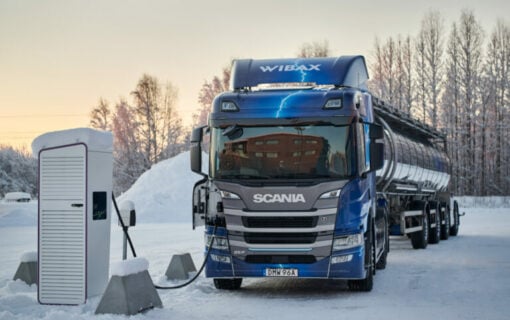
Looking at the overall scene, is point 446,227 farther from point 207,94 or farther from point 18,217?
point 207,94

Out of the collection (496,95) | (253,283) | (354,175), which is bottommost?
(253,283)

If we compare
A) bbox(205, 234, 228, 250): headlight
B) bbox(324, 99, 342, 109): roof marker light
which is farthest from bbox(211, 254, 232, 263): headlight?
bbox(324, 99, 342, 109): roof marker light

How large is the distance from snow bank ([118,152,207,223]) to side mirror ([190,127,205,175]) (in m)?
26.3

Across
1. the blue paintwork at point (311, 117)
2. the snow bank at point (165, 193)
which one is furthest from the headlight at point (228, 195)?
the snow bank at point (165, 193)

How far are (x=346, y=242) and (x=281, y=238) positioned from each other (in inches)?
38.9

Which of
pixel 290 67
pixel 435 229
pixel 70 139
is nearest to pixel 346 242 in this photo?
pixel 290 67

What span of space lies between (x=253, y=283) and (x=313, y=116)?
3633mm

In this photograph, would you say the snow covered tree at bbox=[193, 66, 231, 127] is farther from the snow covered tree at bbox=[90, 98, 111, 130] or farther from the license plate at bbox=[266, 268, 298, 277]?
the license plate at bbox=[266, 268, 298, 277]

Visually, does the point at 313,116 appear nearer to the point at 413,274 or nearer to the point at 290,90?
the point at 290,90

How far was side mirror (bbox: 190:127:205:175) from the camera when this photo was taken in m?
12.0

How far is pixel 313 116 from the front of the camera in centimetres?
1188

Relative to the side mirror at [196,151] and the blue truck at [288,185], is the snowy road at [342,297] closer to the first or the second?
the blue truck at [288,185]

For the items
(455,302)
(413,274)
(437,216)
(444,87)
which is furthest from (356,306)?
(444,87)

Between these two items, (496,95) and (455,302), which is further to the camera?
(496,95)
